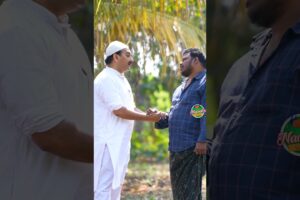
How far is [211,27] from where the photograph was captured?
2.46 m

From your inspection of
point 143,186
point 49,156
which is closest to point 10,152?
point 49,156

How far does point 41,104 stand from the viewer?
233 centimetres

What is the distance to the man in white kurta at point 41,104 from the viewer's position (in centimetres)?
234

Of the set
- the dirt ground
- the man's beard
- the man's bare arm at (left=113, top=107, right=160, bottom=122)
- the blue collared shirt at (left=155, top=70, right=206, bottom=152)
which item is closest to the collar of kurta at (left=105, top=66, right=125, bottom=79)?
the man's bare arm at (left=113, top=107, right=160, bottom=122)

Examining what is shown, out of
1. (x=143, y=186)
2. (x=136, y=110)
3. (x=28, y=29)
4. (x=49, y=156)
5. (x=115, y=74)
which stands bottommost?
(x=143, y=186)

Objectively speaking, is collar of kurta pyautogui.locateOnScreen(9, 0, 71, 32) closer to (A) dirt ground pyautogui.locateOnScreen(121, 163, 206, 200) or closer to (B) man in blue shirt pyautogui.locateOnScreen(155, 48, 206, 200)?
(B) man in blue shirt pyautogui.locateOnScreen(155, 48, 206, 200)

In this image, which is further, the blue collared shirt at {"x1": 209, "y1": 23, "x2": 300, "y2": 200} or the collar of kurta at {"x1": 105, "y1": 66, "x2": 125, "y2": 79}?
the collar of kurta at {"x1": 105, "y1": 66, "x2": 125, "y2": 79}

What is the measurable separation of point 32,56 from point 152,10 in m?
0.71

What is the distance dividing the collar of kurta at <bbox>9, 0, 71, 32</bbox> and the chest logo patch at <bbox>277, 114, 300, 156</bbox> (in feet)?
3.66

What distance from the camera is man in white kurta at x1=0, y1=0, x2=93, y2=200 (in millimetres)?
2340

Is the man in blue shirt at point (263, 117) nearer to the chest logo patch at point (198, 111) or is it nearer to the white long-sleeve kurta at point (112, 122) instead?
the chest logo patch at point (198, 111)

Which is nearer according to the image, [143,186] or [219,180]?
[219,180]

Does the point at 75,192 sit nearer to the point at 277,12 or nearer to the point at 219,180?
the point at 219,180

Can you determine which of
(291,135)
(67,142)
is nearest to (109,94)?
(67,142)
